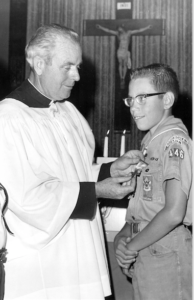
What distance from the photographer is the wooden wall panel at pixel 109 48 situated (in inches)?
191

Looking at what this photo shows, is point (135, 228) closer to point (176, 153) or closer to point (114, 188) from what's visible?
point (114, 188)

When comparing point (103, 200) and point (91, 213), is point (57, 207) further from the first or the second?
point (103, 200)

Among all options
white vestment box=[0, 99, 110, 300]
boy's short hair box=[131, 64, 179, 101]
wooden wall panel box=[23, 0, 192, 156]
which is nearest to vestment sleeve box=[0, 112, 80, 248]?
white vestment box=[0, 99, 110, 300]

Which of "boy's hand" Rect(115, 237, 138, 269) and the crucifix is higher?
the crucifix

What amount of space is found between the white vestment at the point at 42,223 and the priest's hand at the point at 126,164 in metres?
0.24

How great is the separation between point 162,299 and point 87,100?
363 cm

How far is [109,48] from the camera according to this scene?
197 inches

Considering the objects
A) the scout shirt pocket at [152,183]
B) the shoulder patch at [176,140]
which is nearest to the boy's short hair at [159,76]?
the shoulder patch at [176,140]

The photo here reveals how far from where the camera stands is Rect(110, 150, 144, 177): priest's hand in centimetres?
184

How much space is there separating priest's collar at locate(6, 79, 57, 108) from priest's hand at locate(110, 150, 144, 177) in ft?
1.50

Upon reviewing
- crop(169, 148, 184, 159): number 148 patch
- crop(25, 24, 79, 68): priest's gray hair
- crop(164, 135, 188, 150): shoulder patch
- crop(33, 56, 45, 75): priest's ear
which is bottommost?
crop(169, 148, 184, 159): number 148 patch

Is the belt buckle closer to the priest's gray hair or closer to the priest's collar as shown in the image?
the priest's collar

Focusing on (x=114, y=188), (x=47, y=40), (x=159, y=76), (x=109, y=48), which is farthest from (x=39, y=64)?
(x=109, y=48)

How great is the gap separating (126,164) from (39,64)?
0.63m
